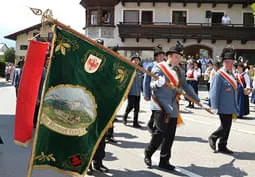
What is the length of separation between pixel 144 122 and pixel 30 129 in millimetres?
6860

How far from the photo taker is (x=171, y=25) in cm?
2980

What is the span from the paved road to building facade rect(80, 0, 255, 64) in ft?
67.1

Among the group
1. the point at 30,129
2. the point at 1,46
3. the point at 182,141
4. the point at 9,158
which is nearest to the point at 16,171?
the point at 9,158

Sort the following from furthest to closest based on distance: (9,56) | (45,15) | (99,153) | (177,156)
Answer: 1. (9,56)
2. (177,156)
3. (99,153)
4. (45,15)

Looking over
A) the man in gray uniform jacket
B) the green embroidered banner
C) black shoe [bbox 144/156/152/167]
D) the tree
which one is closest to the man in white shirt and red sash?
the man in gray uniform jacket

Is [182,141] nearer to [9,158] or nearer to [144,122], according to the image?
[144,122]

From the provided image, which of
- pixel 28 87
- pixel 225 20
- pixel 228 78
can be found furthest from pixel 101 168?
pixel 225 20

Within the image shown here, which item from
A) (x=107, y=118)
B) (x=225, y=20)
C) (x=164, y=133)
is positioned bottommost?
(x=164, y=133)

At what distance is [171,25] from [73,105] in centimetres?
2668

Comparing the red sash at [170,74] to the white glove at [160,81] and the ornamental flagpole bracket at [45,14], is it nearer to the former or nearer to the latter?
the white glove at [160,81]

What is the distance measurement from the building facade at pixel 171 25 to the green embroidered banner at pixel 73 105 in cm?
2525

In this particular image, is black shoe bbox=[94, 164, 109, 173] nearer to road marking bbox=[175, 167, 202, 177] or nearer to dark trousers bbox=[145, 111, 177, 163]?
dark trousers bbox=[145, 111, 177, 163]

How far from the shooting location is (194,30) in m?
29.8

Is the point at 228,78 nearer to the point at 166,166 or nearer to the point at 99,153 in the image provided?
the point at 166,166
